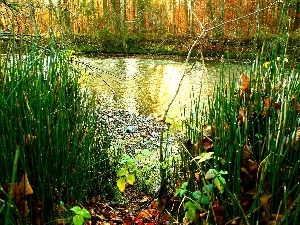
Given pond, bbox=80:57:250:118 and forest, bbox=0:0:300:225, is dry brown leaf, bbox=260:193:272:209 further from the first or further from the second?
pond, bbox=80:57:250:118

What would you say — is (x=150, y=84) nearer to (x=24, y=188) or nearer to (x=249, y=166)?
(x=249, y=166)

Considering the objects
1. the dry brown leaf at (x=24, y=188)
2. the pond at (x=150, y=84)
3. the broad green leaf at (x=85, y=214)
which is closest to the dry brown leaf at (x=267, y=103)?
the broad green leaf at (x=85, y=214)

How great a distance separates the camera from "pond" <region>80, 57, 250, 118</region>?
241 inches

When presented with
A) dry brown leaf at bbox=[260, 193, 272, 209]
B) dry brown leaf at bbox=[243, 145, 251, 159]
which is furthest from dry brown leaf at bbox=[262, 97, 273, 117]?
dry brown leaf at bbox=[260, 193, 272, 209]

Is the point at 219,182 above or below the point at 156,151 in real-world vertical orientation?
above

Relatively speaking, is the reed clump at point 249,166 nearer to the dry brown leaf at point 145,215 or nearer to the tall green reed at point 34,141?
the tall green reed at point 34,141

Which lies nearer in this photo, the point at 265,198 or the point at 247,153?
the point at 265,198

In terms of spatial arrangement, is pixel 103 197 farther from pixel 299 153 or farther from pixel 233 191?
pixel 299 153

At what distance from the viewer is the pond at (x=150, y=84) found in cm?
612

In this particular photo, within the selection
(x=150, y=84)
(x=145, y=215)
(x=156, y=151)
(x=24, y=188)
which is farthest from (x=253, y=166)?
(x=150, y=84)

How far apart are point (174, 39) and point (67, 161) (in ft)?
40.1

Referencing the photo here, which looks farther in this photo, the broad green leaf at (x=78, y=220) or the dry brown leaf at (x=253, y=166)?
the dry brown leaf at (x=253, y=166)

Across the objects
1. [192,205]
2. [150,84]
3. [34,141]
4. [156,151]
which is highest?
[34,141]

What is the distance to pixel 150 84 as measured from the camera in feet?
25.3
